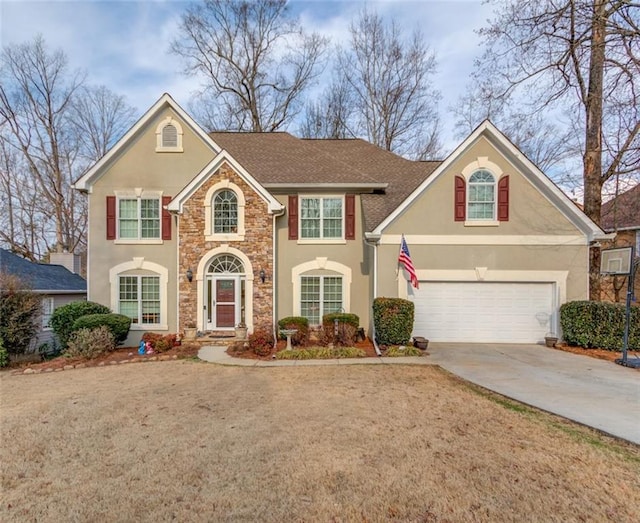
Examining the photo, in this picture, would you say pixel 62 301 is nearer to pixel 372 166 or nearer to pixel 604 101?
pixel 372 166

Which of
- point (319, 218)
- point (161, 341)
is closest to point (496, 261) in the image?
point (319, 218)

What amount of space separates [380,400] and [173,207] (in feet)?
30.6

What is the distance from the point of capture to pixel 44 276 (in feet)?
55.2

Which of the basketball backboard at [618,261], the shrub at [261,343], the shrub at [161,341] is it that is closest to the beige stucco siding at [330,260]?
the shrub at [261,343]

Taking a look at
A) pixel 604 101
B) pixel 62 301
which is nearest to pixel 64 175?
pixel 62 301

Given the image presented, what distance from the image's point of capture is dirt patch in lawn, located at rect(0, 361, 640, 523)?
3.28 meters

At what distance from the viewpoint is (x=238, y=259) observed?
12289 millimetres

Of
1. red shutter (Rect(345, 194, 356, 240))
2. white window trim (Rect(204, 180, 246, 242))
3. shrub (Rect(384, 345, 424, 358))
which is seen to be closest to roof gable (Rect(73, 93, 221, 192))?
white window trim (Rect(204, 180, 246, 242))

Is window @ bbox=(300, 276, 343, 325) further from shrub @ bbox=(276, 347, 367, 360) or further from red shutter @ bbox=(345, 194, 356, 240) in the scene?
shrub @ bbox=(276, 347, 367, 360)

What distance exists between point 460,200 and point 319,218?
16.2 feet

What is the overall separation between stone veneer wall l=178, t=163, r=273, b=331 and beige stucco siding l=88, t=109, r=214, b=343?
1067 millimetres

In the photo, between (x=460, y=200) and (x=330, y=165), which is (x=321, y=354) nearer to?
(x=460, y=200)

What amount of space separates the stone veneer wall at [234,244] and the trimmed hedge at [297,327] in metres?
0.51

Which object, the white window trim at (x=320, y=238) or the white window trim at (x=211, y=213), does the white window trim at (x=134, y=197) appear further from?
the white window trim at (x=320, y=238)
